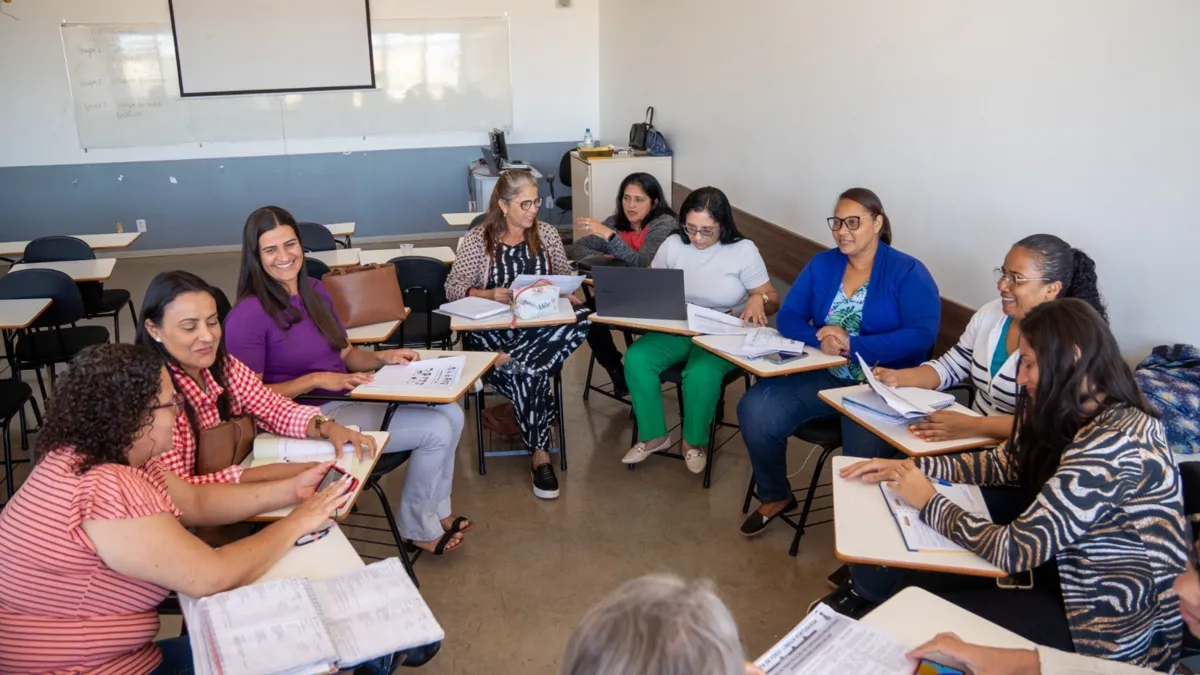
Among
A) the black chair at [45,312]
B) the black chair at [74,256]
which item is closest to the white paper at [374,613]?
the black chair at [45,312]

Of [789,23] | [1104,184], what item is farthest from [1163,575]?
[789,23]

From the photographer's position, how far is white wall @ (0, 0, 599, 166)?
7395 millimetres

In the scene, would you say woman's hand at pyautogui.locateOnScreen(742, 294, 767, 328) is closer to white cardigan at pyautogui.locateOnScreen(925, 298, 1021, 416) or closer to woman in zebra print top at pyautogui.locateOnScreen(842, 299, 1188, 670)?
white cardigan at pyautogui.locateOnScreen(925, 298, 1021, 416)

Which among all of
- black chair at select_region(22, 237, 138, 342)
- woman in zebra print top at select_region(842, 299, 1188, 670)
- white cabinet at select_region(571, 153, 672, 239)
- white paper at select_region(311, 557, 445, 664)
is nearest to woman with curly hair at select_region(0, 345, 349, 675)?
white paper at select_region(311, 557, 445, 664)

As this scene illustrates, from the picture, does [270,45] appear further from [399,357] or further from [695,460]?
[695,460]

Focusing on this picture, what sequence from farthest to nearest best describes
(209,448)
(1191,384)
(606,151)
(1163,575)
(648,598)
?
(606,151)
(1191,384)
(209,448)
(1163,575)
(648,598)

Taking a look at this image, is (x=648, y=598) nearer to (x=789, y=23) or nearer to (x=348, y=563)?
(x=348, y=563)

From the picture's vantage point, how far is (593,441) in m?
4.15

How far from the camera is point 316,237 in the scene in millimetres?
5246

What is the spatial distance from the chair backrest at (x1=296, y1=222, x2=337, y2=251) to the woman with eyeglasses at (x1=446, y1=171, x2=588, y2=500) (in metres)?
1.67

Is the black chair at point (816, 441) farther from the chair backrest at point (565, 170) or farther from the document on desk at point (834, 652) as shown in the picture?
the chair backrest at point (565, 170)

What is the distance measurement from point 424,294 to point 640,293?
1.31m

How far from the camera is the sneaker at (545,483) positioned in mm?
3598

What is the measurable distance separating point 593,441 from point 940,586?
6.84 feet
